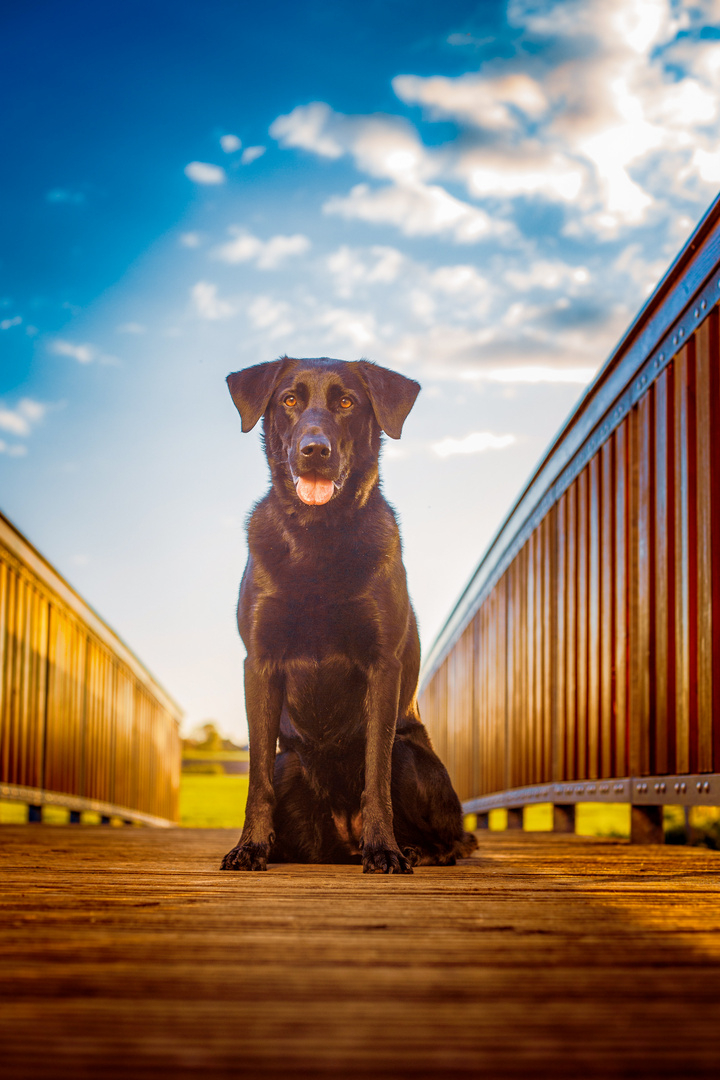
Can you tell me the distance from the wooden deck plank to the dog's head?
126 cm

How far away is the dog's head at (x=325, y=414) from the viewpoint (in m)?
2.73

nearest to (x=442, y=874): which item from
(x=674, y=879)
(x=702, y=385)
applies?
(x=674, y=879)

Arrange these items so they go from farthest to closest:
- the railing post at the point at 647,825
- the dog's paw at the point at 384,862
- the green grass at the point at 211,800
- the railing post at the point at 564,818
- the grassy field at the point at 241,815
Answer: the green grass at the point at 211,800 < the grassy field at the point at 241,815 < the railing post at the point at 564,818 < the railing post at the point at 647,825 < the dog's paw at the point at 384,862

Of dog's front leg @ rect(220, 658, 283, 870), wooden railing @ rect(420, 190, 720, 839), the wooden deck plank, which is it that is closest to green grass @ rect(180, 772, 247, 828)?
wooden railing @ rect(420, 190, 720, 839)

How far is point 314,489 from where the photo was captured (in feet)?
8.95

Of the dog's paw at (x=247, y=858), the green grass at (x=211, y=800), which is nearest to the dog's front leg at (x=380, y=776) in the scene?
the dog's paw at (x=247, y=858)

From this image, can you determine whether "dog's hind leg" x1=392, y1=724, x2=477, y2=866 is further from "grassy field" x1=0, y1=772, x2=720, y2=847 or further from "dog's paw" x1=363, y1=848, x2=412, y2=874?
"grassy field" x1=0, y1=772, x2=720, y2=847

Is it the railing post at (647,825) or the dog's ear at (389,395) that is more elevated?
the dog's ear at (389,395)

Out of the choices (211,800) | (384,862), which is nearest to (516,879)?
(384,862)

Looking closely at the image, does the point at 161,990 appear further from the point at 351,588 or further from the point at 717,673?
the point at 717,673

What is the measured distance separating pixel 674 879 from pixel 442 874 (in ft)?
1.79

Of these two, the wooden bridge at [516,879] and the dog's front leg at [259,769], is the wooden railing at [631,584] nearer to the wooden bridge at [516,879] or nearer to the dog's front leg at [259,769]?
the wooden bridge at [516,879]

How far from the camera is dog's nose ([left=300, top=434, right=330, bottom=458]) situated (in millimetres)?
2646

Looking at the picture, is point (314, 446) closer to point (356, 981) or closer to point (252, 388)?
point (252, 388)
